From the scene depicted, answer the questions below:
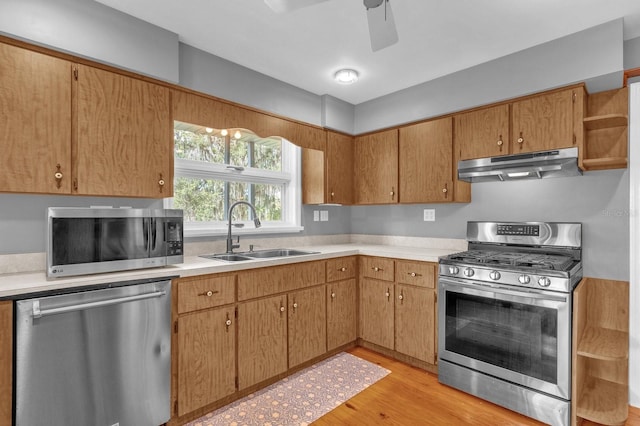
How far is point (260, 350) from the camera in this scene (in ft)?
7.83

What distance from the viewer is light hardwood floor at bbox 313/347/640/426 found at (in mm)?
2076

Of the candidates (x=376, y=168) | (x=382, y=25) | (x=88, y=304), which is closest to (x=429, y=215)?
(x=376, y=168)

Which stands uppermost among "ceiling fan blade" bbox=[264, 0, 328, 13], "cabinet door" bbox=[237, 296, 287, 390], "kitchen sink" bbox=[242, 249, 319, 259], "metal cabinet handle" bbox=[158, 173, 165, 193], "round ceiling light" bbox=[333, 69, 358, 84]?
"round ceiling light" bbox=[333, 69, 358, 84]

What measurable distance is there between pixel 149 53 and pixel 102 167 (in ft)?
2.62

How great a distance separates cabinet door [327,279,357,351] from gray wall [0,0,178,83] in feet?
6.88

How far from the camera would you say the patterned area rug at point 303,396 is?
207cm

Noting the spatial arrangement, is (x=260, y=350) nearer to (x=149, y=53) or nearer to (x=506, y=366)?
(x=506, y=366)

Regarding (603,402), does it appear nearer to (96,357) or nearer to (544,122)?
(544,122)

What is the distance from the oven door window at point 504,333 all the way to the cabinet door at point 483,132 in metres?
1.19

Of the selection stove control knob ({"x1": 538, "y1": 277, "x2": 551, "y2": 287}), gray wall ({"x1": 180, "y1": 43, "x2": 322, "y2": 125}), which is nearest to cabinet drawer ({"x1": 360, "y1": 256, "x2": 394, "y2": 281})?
stove control knob ({"x1": 538, "y1": 277, "x2": 551, "y2": 287})

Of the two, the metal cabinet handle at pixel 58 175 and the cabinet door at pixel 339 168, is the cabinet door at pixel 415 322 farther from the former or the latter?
the metal cabinet handle at pixel 58 175

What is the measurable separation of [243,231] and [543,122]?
2526 mm

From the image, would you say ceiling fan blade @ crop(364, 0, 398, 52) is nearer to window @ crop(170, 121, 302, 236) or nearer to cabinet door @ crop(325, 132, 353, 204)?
window @ crop(170, 121, 302, 236)

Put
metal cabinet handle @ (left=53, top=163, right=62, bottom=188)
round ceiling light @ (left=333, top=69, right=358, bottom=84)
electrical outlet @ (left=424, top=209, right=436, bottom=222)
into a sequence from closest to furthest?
metal cabinet handle @ (left=53, top=163, right=62, bottom=188) → round ceiling light @ (left=333, top=69, right=358, bottom=84) → electrical outlet @ (left=424, top=209, right=436, bottom=222)
